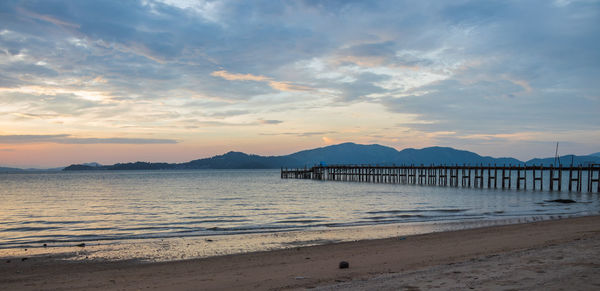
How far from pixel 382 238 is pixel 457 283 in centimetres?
803

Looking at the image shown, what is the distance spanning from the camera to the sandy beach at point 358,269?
6773 millimetres

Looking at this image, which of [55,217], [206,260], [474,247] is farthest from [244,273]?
[55,217]

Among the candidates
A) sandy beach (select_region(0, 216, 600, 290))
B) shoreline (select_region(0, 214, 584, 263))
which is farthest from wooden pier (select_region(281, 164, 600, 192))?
sandy beach (select_region(0, 216, 600, 290))

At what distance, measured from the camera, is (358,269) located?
29.3 ft

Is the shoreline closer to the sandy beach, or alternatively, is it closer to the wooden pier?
the sandy beach

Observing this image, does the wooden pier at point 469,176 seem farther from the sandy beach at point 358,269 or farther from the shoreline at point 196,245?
the sandy beach at point 358,269

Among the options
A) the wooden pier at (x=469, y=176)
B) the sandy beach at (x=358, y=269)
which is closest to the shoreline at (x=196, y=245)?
the sandy beach at (x=358, y=269)

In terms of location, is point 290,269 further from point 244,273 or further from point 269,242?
point 269,242

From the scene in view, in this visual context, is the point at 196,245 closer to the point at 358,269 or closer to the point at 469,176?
the point at 358,269

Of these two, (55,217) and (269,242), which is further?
(55,217)

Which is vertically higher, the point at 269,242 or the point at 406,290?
the point at 406,290

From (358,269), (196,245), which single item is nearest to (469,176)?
(196,245)

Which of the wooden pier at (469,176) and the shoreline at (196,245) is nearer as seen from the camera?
the shoreline at (196,245)

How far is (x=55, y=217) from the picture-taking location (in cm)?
2447
